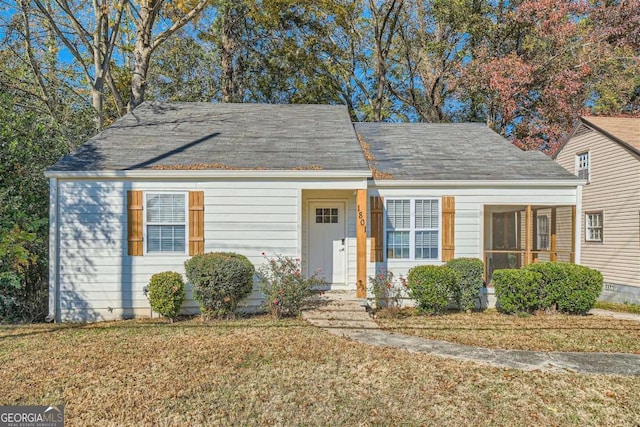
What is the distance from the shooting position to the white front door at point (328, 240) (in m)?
9.39

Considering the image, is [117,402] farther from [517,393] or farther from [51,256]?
[51,256]

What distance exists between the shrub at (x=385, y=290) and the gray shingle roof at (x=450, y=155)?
208 centimetres

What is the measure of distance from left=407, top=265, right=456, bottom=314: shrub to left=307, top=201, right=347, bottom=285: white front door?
1907 mm

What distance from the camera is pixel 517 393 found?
4242 millimetres

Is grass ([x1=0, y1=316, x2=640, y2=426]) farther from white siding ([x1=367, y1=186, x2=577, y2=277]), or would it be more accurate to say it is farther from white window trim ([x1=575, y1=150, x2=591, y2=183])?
white window trim ([x1=575, y1=150, x2=591, y2=183])

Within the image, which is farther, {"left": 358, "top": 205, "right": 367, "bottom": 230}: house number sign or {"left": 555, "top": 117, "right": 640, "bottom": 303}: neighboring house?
{"left": 555, "top": 117, "right": 640, "bottom": 303}: neighboring house

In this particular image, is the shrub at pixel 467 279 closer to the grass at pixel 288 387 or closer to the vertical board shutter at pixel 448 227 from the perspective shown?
the vertical board shutter at pixel 448 227

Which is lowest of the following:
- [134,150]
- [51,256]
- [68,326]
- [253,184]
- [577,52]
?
[68,326]

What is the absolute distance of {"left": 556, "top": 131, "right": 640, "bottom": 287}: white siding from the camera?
12.3m

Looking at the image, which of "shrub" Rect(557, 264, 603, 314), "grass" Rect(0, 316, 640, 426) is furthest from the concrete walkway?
"shrub" Rect(557, 264, 603, 314)

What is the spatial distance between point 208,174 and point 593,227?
12933 mm

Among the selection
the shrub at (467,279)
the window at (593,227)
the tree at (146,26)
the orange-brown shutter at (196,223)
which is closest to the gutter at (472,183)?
the shrub at (467,279)

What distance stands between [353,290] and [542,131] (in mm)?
12935

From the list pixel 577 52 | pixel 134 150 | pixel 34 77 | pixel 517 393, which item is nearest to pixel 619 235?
pixel 577 52
